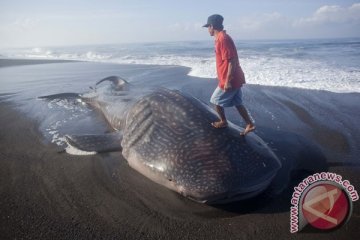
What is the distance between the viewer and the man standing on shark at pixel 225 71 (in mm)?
4207

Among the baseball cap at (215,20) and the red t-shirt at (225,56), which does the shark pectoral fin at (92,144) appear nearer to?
the red t-shirt at (225,56)

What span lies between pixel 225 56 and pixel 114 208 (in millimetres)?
2444

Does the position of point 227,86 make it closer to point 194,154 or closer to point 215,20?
point 215,20

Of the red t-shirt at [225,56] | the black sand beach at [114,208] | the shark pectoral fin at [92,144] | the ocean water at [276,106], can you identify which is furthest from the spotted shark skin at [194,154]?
the ocean water at [276,106]

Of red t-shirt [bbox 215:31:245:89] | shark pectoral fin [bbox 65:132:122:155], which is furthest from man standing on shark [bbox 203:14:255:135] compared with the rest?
shark pectoral fin [bbox 65:132:122:155]

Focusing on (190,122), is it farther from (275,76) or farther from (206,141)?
(275,76)

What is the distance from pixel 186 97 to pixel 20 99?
658 centimetres

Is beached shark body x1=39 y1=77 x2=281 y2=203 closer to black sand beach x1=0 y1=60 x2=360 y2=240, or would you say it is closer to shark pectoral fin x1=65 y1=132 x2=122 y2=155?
shark pectoral fin x1=65 y1=132 x2=122 y2=155

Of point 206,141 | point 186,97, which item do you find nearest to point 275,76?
point 186,97

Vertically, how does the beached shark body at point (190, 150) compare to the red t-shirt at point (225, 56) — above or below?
below

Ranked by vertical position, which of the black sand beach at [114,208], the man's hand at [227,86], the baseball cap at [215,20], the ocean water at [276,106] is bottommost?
the black sand beach at [114,208]

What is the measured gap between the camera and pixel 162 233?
9.92 feet

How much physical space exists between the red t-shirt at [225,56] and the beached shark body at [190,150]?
0.53 metres

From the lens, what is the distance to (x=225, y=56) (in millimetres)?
4230
